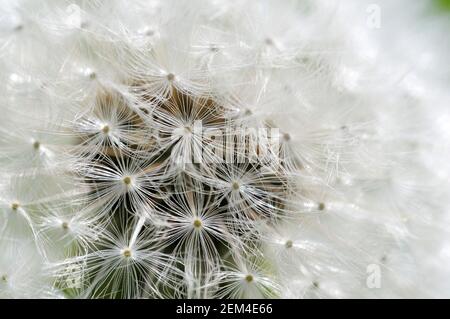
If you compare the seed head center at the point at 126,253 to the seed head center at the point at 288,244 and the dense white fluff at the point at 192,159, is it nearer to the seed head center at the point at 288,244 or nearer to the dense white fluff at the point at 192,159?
the dense white fluff at the point at 192,159

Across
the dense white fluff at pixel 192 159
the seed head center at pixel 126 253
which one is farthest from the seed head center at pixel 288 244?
the seed head center at pixel 126 253

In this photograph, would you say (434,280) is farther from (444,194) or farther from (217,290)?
(217,290)

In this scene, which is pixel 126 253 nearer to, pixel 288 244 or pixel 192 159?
pixel 192 159

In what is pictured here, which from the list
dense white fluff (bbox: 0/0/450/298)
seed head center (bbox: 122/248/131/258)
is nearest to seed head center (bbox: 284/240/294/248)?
dense white fluff (bbox: 0/0/450/298)

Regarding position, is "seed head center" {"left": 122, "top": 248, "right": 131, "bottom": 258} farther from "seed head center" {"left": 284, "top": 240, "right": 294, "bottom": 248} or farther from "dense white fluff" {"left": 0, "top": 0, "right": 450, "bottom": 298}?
"seed head center" {"left": 284, "top": 240, "right": 294, "bottom": 248}

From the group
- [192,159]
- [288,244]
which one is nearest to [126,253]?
[192,159]

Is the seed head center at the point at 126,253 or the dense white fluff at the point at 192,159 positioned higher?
the dense white fluff at the point at 192,159

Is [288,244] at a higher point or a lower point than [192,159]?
lower

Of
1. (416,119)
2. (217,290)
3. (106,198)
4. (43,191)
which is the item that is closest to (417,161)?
(416,119)
